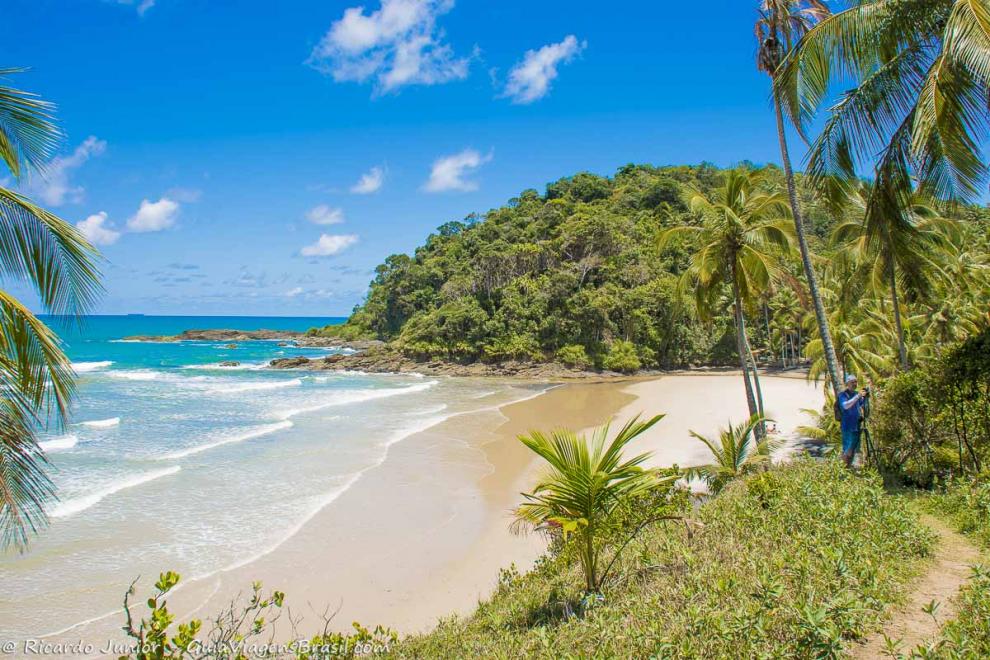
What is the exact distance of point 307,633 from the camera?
730cm

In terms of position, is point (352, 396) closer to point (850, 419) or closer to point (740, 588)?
point (850, 419)

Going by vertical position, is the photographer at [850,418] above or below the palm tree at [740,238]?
below

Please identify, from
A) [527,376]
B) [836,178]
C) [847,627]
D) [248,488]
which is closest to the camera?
[847,627]

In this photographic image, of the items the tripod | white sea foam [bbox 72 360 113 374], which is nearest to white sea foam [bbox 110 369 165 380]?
white sea foam [bbox 72 360 113 374]

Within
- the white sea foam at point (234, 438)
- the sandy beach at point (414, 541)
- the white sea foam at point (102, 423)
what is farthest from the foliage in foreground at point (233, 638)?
the white sea foam at point (102, 423)

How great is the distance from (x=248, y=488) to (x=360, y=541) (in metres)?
4.74

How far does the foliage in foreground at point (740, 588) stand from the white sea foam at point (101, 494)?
1079 centimetres

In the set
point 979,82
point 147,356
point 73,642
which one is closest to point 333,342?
point 147,356

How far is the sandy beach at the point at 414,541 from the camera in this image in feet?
26.0

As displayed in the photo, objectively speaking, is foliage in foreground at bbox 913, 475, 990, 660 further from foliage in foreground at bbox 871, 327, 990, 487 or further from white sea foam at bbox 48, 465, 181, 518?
white sea foam at bbox 48, 465, 181, 518

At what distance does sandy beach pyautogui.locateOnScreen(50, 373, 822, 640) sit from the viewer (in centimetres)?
794

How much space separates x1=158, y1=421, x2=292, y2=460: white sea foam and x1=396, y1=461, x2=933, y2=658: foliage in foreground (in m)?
14.2

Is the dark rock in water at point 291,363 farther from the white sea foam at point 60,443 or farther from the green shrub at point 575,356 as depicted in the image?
the white sea foam at point 60,443

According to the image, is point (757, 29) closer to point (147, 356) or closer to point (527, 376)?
point (527, 376)
